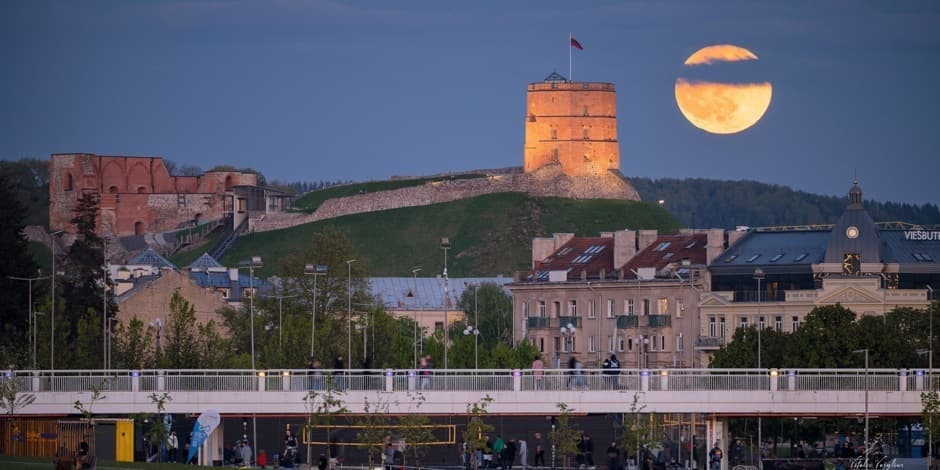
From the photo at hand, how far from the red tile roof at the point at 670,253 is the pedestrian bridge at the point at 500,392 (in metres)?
56.3

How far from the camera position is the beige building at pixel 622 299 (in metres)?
139

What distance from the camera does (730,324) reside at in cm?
13512

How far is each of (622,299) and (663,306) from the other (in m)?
3.99

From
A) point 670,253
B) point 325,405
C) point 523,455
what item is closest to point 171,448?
point 325,405

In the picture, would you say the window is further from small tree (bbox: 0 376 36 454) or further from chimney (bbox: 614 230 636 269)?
small tree (bbox: 0 376 36 454)

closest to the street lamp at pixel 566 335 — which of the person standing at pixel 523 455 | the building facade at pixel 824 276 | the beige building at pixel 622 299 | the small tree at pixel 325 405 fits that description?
the beige building at pixel 622 299

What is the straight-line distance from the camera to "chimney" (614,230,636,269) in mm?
149750

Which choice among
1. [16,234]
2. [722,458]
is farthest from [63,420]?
[16,234]

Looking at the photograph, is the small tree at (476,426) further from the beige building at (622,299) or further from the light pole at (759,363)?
the beige building at (622,299)

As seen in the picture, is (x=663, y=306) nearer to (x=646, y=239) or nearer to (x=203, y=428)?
(x=646, y=239)

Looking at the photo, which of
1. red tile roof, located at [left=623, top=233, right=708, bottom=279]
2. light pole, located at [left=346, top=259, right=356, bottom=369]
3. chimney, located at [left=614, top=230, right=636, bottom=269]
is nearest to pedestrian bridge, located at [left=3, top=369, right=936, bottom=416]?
light pole, located at [left=346, top=259, right=356, bottom=369]

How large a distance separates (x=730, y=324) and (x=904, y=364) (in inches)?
1224

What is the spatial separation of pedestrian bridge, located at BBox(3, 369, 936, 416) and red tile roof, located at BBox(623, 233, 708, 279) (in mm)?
56280

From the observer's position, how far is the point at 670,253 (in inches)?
5817
